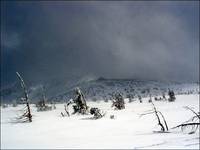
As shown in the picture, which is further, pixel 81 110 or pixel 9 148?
pixel 81 110

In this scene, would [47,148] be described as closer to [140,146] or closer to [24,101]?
[140,146]

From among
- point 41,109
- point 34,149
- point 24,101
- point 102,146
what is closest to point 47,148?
point 34,149

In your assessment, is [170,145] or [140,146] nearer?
[170,145]

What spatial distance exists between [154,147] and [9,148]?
973 cm

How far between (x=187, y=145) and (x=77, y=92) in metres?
41.5

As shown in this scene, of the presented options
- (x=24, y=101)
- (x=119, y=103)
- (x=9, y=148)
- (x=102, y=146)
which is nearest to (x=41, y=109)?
(x=119, y=103)

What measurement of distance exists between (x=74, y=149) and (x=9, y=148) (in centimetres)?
535

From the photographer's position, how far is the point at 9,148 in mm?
19453

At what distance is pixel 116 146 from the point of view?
1536cm

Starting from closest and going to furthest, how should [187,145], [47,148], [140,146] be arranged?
[187,145]
[140,146]
[47,148]

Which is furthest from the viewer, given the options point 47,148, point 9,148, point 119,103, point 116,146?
point 119,103

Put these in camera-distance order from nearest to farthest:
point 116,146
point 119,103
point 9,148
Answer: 1. point 116,146
2. point 9,148
3. point 119,103

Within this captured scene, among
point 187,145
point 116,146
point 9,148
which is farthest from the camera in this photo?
point 9,148

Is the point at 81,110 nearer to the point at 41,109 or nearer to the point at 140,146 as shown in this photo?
the point at 41,109
